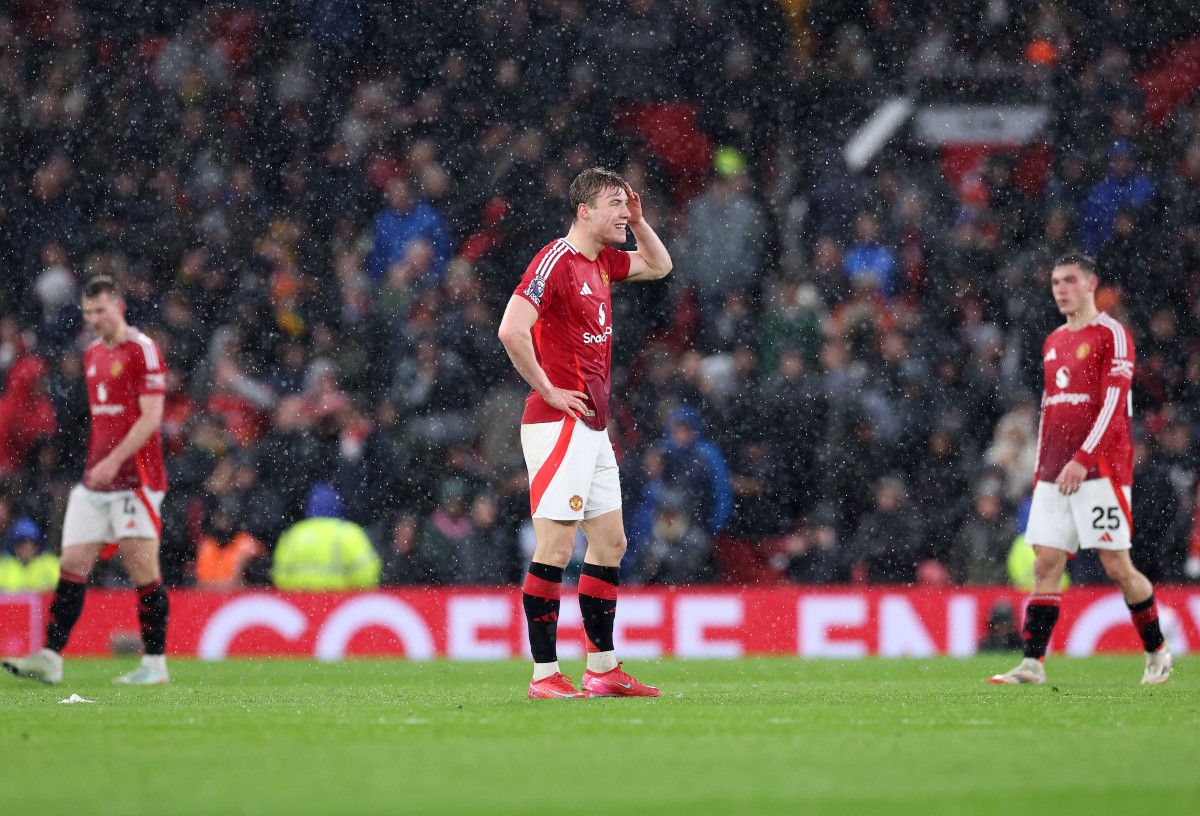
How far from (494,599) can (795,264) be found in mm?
5382

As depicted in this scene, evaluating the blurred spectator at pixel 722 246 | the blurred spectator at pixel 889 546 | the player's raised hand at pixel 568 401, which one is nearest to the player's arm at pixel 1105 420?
the player's raised hand at pixel 568 401

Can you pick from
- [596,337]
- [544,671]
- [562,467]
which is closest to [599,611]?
[544,671]

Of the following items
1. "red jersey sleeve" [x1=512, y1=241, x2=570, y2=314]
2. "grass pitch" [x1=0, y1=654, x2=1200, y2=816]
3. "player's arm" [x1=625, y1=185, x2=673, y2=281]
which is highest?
"player's arm" [x1=625, y1=185, x2=673, y2=281]

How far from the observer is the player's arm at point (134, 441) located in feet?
34.4

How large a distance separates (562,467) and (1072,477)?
3.24 m

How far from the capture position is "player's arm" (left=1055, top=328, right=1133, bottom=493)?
9523mm

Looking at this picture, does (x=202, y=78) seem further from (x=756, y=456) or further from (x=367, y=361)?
(x=756, y=456)

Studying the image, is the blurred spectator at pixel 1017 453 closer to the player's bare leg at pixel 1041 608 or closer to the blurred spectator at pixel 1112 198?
the blurred spectator at pixel 1112 198

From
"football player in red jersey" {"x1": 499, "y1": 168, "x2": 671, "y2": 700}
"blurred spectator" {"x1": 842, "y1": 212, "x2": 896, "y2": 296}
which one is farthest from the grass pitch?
"blurred spectator" {"x1": 842, "y1": 212, "x2": 896, "y2": 296}

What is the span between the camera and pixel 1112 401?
961 centimetres

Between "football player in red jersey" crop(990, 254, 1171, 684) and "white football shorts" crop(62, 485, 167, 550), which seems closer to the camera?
"football player in red jersey" crop(990, 254, 1171, 684)

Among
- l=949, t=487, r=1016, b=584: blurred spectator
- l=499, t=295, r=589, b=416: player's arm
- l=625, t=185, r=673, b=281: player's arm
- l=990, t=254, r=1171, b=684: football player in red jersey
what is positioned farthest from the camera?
l=949, t=487, r=1016, b=584: blurred spectator

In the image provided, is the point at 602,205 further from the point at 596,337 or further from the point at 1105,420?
the point at 1105,420

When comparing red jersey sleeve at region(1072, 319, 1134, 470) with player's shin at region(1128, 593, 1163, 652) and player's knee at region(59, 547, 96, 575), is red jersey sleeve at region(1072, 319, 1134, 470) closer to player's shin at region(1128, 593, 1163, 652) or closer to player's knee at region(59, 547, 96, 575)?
player's shin at region(1128, 593, 1163, 652)
